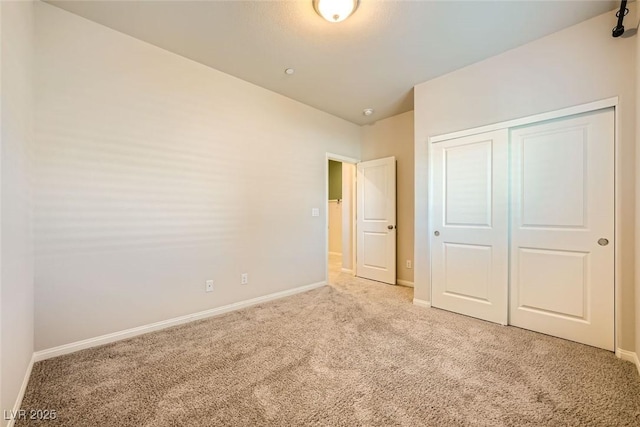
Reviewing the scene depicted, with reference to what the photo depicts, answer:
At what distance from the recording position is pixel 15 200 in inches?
59.4

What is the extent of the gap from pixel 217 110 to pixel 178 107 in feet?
1.31

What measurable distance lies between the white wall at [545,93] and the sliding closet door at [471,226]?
0.15 m

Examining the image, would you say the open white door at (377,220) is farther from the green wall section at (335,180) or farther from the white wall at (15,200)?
the white wall at (15,200)

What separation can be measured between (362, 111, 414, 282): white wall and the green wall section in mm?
2163

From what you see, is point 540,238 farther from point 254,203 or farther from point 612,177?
point 254,203

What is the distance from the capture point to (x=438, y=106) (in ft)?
9.84

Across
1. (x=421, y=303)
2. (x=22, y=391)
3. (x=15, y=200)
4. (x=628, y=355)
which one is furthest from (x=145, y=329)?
(x=628, y=355)

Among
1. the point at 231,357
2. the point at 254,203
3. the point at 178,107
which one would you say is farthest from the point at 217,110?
the point at 231,357

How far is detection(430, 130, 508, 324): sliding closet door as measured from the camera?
2.58 metres

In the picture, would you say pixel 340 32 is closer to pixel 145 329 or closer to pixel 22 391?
pixel 145 329

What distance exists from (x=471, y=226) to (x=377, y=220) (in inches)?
64.6

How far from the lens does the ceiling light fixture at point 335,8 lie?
1.89 metres

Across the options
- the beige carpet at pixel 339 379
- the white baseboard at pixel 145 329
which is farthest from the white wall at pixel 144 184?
the beige carpet at pixel 339 379

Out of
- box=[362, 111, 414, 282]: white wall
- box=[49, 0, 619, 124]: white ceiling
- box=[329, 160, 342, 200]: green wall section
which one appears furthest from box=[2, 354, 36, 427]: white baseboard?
box=[329, 160, 342, 200]: green wall section
